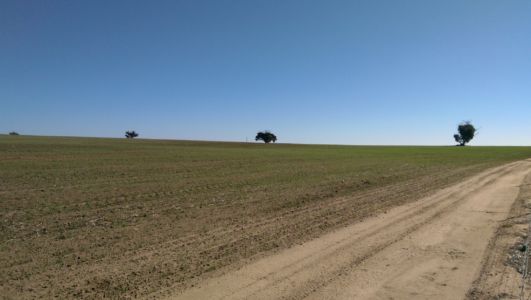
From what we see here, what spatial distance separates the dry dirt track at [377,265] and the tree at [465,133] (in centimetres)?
14407

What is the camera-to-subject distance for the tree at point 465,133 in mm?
139375

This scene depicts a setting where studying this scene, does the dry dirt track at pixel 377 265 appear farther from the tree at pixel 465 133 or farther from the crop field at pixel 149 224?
the tree at pixel 465 133

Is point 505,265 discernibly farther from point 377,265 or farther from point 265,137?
point 265,137

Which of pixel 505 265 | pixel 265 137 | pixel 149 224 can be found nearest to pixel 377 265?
pixel 505 265

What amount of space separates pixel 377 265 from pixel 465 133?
150m

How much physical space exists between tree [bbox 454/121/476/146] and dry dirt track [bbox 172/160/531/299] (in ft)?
473

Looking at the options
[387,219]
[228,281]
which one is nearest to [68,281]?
[228,281]

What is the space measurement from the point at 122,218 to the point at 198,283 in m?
5.26

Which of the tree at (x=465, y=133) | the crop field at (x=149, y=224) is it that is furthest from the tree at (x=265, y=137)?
the crop field at (x=149, y=224)

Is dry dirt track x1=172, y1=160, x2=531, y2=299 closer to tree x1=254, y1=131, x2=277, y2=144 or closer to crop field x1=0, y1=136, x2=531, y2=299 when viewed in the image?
crop field x1=0, y1=136, x2=531, y2=299

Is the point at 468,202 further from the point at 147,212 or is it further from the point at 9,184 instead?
the point at 9,184

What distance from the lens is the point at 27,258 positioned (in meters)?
7.15

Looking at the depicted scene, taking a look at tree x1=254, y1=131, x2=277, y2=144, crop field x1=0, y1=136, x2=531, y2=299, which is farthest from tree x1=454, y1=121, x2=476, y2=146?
crop field x1=0, y1=136, x2=531, y2=299

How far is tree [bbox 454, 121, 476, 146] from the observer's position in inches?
5487
